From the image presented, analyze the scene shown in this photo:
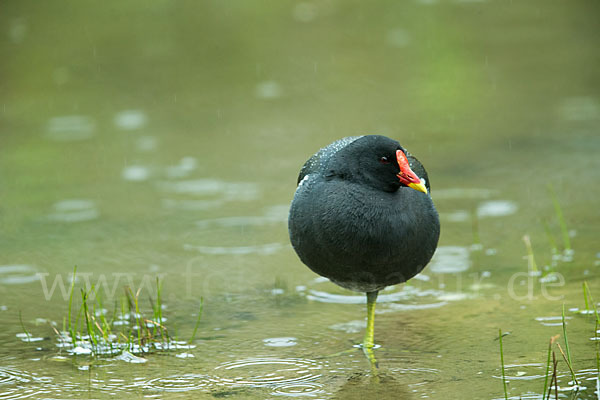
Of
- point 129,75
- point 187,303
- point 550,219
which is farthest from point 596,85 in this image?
point 187,303

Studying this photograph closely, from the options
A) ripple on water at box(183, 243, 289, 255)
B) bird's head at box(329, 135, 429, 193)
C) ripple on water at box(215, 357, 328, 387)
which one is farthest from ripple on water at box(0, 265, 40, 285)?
bird's head at box(329, 135, 429, 193)

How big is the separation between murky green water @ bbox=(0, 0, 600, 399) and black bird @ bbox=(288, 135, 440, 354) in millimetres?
542

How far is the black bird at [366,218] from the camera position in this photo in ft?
14.0

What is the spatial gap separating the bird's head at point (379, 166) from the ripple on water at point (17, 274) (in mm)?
2631

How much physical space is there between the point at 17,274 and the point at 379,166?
295 cm

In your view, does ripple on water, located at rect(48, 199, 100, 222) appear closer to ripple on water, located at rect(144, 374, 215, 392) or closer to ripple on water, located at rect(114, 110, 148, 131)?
ripple on water, located at rect(114, 110, 148, 131)

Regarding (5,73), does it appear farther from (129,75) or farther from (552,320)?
(552,320)

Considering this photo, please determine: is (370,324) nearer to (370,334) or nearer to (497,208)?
(370,334)

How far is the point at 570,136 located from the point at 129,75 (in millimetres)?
5439

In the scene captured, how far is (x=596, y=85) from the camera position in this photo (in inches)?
390

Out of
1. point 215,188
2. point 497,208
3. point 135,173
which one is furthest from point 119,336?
point 135,173

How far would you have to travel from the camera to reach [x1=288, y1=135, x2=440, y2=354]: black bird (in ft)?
14.0

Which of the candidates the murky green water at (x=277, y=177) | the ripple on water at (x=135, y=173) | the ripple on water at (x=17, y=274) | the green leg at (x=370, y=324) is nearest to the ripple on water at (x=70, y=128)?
the murky green water at (x=277, y=177)

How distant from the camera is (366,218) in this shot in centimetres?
426
